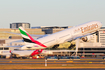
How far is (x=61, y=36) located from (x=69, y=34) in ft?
12.3

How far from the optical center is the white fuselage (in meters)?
89.9

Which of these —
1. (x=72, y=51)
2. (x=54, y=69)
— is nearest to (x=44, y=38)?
(x=54, y=69)

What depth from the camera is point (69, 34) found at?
95.6 meters

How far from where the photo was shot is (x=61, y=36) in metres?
93.2

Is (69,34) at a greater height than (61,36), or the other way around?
(69,34)

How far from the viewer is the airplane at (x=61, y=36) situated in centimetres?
8919

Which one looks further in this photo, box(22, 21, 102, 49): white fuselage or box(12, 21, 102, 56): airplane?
box(22, 21, 102, 49): white fuselage

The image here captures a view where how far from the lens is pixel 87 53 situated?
15475 centimetres

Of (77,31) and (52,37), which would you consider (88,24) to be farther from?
(52,37)

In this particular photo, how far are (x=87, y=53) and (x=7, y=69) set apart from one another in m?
86.9

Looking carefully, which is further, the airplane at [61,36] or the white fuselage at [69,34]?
the white fuselage at [69,34]

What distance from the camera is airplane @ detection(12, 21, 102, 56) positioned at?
293ft

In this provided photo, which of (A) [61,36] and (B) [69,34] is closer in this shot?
(A) [61,36]

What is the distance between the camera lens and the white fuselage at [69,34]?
295 ft
